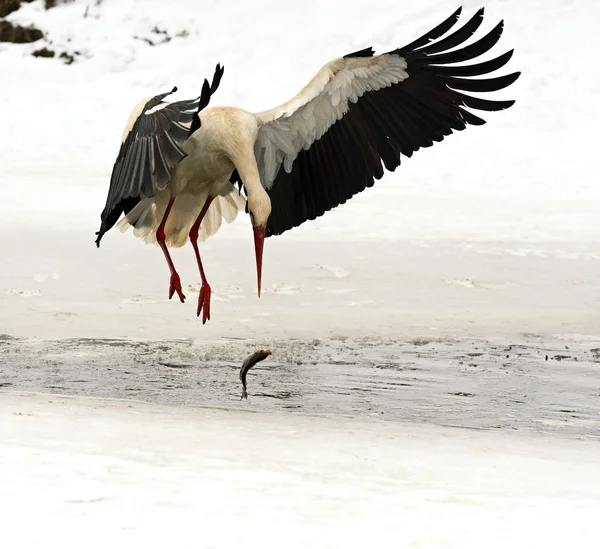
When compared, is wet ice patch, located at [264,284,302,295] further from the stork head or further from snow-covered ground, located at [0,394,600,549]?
snow-covered ground, located at [0,394,600,549]

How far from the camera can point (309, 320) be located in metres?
8.86

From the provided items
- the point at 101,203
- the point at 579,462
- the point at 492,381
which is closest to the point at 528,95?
the point at 101,203

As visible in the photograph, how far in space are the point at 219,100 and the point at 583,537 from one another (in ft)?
42.9

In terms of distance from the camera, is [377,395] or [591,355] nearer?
[377,395]

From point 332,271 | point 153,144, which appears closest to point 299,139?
point 153,144

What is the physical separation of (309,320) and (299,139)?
1.55 meters

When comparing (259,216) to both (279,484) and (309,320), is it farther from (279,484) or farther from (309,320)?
(279,484)

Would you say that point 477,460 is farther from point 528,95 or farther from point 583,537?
point 528,95

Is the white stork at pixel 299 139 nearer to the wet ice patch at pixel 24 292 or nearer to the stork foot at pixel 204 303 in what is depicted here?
the stork foot at pixel 204 303

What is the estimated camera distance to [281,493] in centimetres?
392

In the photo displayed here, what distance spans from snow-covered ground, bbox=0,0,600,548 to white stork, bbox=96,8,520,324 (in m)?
0.86

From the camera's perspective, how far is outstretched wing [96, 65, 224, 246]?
6.50 meters

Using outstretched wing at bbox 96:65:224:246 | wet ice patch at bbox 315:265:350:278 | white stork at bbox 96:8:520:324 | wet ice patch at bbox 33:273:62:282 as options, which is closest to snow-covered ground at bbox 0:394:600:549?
outstretched wing at bbox 96:65:224:246

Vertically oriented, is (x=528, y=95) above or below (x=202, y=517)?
above
